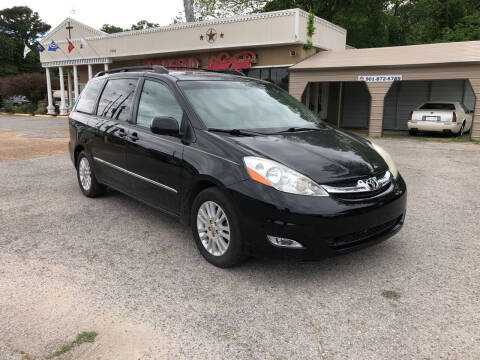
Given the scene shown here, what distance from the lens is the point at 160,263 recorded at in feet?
12.7

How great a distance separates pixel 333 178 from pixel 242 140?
0.89m

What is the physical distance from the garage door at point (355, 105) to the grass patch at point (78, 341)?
2171 cm

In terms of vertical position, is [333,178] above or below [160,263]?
above

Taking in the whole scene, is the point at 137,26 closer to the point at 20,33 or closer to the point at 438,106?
the point at 20,33

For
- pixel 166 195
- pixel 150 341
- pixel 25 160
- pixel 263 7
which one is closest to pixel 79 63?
pixel 263 7

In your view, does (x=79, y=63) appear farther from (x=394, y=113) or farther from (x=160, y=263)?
(x=160, y=263)

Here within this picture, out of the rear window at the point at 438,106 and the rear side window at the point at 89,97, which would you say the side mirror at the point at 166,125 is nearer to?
the rear side window at the point at 89,97

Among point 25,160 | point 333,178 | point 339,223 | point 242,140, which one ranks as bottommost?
point 25,160

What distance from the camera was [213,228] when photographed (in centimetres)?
370

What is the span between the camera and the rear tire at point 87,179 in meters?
5.93

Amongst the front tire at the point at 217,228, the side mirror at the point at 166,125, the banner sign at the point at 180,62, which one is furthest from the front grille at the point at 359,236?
the banner sign at the point at 180,62

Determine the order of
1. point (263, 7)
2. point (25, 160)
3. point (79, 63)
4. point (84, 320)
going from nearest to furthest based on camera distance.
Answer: point (84, 320) < point (25, 160) < point (79, 63) < point (263, 7)

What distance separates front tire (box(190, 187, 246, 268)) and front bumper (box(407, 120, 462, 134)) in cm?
1439

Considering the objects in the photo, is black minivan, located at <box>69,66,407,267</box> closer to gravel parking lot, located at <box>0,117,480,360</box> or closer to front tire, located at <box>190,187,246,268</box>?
front tire, located at <box>190,187,246,268</box>
